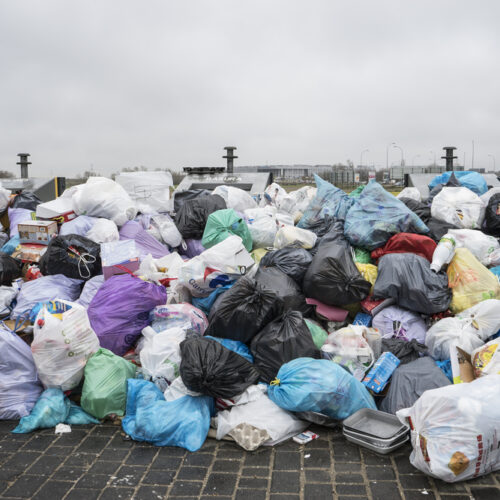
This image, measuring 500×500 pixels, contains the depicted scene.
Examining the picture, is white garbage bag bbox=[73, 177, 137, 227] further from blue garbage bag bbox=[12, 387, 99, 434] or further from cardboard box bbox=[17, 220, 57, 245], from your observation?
blue garbage bag bbox=[12, 387, 99, 434]

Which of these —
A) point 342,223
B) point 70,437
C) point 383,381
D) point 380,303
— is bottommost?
point 70,437

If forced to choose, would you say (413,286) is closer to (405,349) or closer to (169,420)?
(405,349)

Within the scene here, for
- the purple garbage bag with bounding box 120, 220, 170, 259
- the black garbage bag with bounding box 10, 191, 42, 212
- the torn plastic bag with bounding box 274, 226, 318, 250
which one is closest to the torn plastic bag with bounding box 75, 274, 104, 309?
the purple garbage bag with bounding box 120, 220, 170, 259

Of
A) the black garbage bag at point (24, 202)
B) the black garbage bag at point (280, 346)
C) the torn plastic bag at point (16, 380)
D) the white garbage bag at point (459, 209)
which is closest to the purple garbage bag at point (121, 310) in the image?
the torn plastic bag at point (16, 380)

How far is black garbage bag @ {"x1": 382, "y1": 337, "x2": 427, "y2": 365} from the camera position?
3471mm

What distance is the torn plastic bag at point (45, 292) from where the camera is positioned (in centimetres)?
417

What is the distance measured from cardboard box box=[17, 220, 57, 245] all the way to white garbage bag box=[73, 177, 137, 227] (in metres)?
0.41

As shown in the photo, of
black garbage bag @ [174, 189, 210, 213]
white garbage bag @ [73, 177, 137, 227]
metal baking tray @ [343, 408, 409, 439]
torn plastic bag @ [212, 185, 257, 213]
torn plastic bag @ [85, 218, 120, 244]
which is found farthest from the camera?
black garbage bag @ [174, 189, 210, 213]

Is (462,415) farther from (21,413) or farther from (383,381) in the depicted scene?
(21,413)

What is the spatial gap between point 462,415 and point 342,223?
112 inches

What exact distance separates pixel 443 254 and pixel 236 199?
9.29 feet

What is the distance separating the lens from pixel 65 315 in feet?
11.0

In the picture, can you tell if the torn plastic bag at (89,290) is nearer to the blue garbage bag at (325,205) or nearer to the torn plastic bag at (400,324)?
the blue garbage bag at (325,205)

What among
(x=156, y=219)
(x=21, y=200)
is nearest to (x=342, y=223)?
(x=156, y=219)
